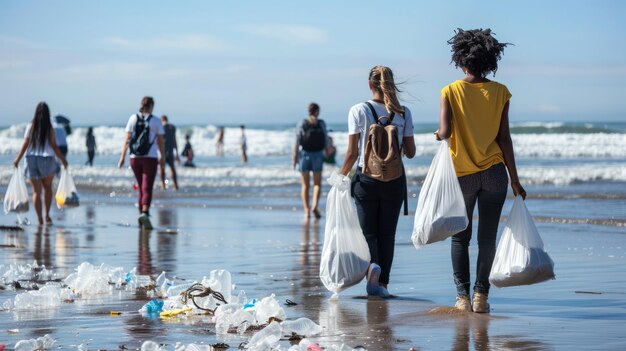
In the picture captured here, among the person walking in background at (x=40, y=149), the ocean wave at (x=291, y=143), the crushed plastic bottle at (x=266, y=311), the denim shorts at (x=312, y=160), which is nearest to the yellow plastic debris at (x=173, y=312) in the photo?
the crushed plastic bottle at (x=266, y=311)

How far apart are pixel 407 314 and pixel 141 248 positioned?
226 inches

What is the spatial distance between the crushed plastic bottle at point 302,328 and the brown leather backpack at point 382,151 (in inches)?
75.2

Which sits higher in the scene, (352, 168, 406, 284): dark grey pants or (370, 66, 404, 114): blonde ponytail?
(370, 66, 404, 114): blonde ponytail

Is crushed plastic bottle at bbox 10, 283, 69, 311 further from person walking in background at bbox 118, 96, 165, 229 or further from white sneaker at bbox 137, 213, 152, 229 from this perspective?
white sneaker at bbox 137, 213, 152, 229

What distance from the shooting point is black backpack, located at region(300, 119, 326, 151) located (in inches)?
655

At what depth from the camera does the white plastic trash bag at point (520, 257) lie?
23.6 ft

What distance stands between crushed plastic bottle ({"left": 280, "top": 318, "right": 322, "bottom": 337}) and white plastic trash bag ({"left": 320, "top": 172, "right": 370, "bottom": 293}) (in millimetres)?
1438

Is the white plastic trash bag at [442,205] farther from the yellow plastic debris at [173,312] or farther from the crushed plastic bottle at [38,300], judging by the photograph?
the crushed plastic bottle at [38,300]

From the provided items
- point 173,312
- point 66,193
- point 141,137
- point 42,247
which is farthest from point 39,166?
point 173,312

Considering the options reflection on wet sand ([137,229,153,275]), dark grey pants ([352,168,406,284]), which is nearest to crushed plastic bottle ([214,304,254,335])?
dark grey pants ([352,168,406,284])

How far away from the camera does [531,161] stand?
39094 mm

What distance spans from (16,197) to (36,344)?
924 cm

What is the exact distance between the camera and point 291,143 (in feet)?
186

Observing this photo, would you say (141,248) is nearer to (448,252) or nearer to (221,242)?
(221,242)
